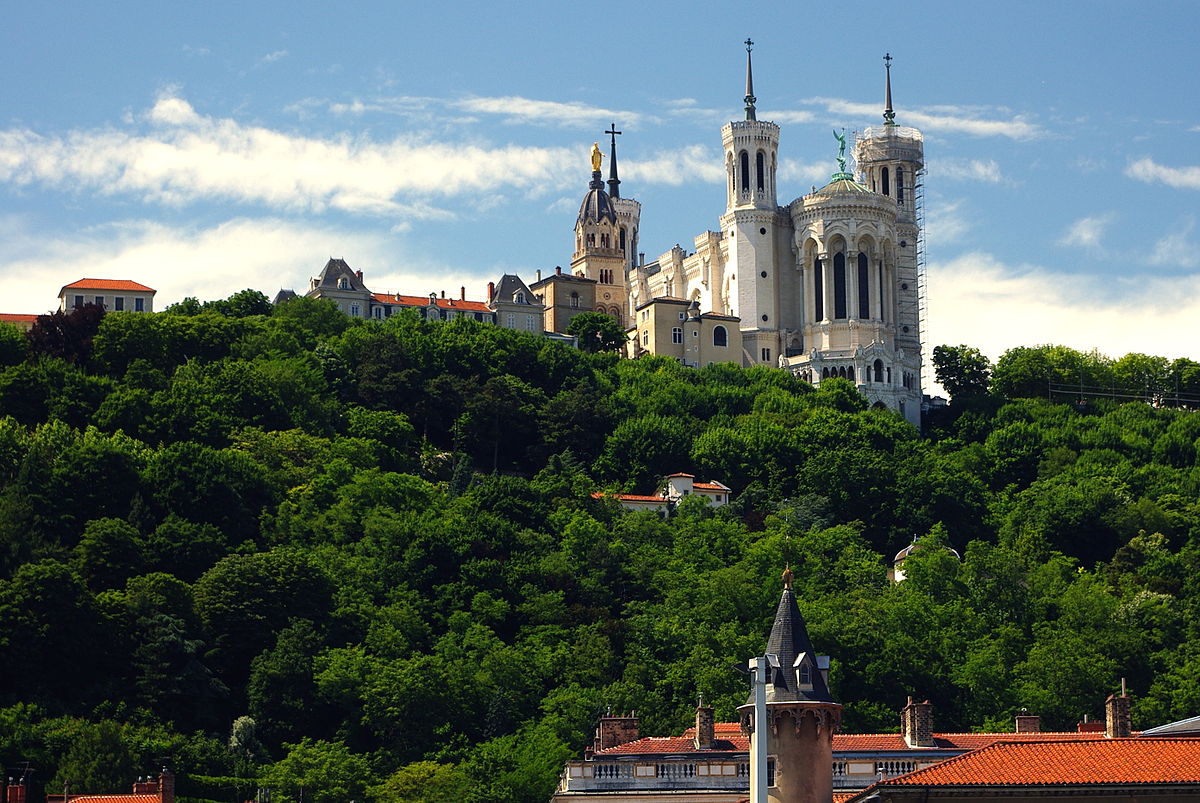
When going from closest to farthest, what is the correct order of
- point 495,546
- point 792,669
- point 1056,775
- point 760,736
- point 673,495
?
1. point 760,736
2. point 1056,775
3. point 792,669
4. point 495,546
5. point 673,495

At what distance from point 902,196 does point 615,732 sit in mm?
100621

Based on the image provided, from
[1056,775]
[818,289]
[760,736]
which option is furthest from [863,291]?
[760,736]

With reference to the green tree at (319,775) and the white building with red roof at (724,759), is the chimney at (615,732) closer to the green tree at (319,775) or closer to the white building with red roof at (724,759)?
the white building with red roof at (724,759)

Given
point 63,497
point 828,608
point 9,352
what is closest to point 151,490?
point 63,497

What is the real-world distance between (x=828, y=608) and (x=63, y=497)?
34.1 metres

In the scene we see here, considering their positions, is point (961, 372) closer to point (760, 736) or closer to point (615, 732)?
point (615, 732)

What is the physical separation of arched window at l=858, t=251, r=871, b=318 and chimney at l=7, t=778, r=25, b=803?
8742cm

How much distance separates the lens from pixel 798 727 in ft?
151

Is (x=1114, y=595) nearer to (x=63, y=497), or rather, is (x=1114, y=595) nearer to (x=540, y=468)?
(x=540, y=468)

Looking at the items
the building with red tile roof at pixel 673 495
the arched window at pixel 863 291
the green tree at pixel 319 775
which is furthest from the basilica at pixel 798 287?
the green tree at pixel 319 775

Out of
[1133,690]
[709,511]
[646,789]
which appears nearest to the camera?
[646,789]

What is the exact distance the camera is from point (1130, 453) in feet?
446

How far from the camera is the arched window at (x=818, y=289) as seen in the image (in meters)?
150

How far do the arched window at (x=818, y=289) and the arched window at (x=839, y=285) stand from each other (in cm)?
83
